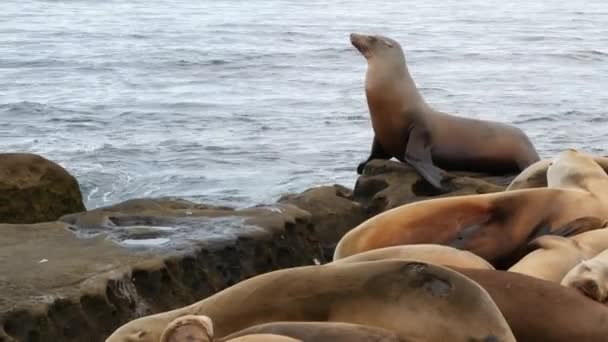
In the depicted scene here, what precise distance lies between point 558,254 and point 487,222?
0.52 metres

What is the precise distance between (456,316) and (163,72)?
1431cm

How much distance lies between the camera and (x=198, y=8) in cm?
2897

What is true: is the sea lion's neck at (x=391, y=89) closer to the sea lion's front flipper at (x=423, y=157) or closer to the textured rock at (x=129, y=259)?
the sea lion's front flipper at (x=423, y=157)

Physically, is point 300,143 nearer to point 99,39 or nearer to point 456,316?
point 456,316

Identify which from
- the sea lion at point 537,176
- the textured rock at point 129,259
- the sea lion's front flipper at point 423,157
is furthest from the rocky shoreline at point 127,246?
the sea lion at point 537,176

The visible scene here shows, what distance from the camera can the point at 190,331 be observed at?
7.43 feet

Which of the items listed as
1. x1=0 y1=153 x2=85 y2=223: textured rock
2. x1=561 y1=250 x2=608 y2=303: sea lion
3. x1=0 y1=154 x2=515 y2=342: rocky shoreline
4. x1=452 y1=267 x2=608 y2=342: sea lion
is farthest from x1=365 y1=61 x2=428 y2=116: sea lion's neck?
x1=452 y1=267 x2=608 y2=342: sea lion

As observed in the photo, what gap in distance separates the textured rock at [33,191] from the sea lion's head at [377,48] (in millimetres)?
2786

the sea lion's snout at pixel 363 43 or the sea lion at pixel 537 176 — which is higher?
the sea lion at pixel 537 176

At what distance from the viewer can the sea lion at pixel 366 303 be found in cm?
259

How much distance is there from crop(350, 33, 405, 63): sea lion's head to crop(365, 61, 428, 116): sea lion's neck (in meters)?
0.09

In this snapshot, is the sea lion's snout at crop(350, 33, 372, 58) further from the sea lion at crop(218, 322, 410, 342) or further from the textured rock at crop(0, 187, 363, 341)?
the sea lion at crop(218, 322, 410, 342)

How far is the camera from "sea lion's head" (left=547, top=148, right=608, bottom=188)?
4703 millimetres

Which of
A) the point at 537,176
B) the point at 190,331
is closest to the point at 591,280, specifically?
the point at 190,331
